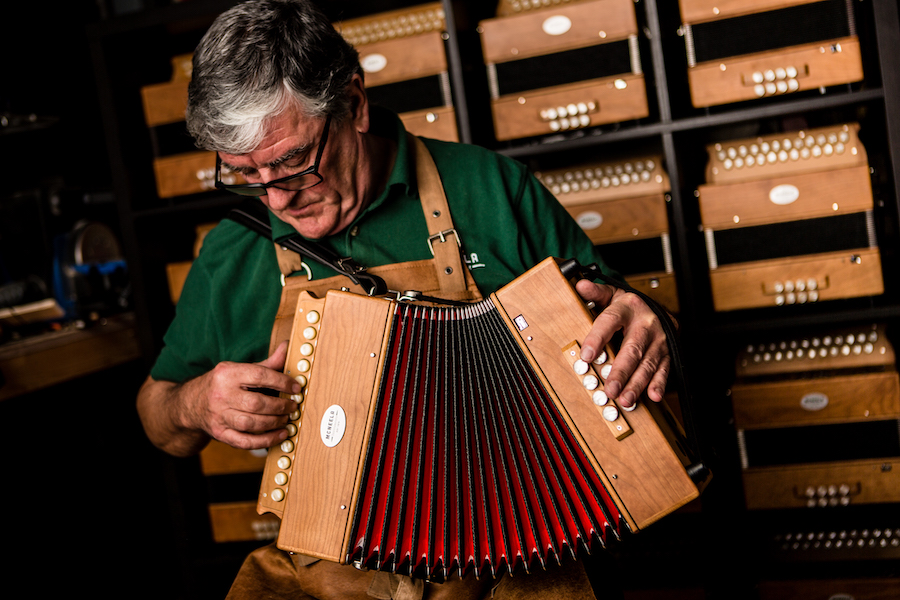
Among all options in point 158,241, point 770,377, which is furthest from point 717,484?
point 158,241

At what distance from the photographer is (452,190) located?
145 centimetres

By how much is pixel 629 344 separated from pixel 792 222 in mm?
1020

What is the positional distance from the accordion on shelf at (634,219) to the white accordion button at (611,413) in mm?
940

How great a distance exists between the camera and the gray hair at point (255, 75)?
115cm

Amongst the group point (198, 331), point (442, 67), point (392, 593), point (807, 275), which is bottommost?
point (392, 593)

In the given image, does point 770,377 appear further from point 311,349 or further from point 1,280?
point 1,280

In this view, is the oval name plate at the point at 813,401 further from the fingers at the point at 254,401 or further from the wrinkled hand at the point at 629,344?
the fingers at the point at 254,401

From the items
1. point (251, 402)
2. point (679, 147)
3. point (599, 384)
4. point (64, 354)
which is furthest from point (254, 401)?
point (679, 147)

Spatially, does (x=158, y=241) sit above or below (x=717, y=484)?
above

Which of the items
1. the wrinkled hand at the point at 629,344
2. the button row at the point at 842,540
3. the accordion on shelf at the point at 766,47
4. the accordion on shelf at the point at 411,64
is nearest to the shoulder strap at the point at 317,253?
the wrinkled hand at the point at 629,344

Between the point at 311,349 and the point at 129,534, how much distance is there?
165 centimetres

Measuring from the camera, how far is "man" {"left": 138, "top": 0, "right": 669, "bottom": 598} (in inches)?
44.5

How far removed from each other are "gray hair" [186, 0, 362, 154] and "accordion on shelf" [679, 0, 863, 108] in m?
1.06

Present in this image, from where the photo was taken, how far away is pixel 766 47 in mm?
1776
